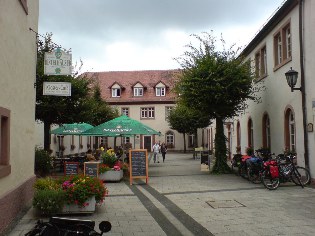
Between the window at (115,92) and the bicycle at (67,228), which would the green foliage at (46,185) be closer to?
the bicycle at (67,228)

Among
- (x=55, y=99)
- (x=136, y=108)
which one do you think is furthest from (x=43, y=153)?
(x=136, y=108)

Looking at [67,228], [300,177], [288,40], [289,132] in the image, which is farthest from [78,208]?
[288,40]

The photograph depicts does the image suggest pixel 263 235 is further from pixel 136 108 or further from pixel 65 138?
pixel 136 108

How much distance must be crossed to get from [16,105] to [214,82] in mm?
10534

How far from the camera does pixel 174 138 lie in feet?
177

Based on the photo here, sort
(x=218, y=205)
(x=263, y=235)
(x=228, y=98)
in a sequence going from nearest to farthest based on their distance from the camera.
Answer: (x=263, y=235), (x=218, y=205), (x=228, y=98)

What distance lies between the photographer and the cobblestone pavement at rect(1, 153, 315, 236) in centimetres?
753

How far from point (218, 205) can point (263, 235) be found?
323cm

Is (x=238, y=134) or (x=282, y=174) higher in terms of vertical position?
(x=238, y=134)

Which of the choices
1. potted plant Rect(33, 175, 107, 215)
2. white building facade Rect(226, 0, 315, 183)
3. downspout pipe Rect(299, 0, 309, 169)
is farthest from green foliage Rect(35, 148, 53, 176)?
downspout pipe Rect(299, 0, 309, 169)

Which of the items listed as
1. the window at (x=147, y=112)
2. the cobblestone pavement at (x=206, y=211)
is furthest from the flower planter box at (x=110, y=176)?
the window at (x=147, y=112)

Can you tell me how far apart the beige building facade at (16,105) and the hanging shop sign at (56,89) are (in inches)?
21.8

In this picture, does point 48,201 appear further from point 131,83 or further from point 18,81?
point 131,83

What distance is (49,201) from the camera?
27.9 ft
